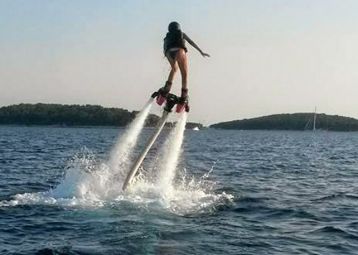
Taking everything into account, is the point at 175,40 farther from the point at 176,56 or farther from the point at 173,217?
the point at 173,217

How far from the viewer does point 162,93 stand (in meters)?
21.8

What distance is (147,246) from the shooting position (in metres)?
18.1

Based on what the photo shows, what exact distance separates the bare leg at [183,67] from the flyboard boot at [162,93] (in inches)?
20.9

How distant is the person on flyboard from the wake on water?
96 cm

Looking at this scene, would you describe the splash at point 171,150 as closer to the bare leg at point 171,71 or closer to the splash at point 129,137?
the splash at point 129,137

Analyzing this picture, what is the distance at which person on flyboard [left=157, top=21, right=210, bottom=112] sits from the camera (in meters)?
21.1

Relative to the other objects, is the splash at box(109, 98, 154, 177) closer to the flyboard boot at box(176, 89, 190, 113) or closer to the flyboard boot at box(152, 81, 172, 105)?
the flyboard boot at box(152, 81, 172, 105)

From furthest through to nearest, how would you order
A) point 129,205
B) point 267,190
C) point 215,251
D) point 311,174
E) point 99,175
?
point 311,174, point 267,190, point 99,175, point 129,205, point 215,251

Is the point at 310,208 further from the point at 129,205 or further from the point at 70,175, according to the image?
the point at 70,175

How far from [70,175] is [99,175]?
1466 millimetres

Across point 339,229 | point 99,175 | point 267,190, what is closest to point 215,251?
point 339,229

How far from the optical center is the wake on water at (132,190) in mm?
23953

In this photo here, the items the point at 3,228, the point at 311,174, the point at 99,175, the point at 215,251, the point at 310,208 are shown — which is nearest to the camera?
the point at 215,251

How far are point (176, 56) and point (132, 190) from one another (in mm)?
8706
